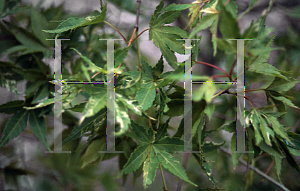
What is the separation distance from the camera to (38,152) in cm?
73

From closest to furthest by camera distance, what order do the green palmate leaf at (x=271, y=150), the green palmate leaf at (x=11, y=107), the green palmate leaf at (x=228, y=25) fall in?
the green palmate leaf at (x=228, y=25), the green palmate leaf at (x=271, y=150), the green palmate leaf at (x=11, y=107)

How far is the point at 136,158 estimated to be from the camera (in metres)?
0.33

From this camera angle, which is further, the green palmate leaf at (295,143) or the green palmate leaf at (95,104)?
the green palmate leaf at (295,143)

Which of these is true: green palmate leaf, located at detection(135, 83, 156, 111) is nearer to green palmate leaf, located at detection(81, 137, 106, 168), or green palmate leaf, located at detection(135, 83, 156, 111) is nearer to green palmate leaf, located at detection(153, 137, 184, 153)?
green palmate leaf, located at detection(153, 137, 184, 153)

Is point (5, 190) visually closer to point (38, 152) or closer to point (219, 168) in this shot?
point (38, 152)

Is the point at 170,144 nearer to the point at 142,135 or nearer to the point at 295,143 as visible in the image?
the point at 142,135

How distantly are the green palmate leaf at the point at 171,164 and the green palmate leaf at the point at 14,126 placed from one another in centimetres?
27

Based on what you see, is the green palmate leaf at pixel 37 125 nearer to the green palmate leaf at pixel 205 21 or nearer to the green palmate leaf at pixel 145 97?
the green palmate leaf at pixel 145 97

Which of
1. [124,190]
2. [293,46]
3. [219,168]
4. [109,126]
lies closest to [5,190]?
[124,190]

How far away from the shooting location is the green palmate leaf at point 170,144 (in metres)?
0.35

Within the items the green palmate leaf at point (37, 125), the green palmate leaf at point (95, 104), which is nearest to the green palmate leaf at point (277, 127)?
the green palmate leaf at point (95, 104)

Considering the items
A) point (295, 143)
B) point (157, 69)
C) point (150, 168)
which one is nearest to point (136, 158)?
point (150, 168)

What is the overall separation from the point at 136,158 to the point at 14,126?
10.2 inches

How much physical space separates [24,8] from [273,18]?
74cm
